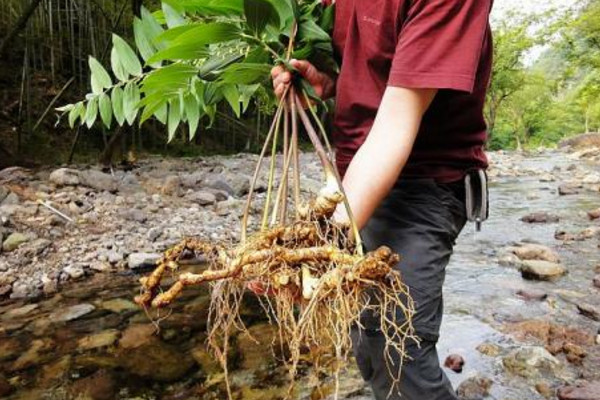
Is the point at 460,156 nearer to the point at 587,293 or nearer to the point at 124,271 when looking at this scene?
the point at 587,293

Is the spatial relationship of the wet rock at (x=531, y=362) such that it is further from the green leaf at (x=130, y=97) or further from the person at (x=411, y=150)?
the green leaf at (x=130, y=97)

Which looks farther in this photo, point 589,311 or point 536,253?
point 536,253

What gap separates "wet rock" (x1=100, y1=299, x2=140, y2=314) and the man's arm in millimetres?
3183

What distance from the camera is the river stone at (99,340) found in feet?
10.5

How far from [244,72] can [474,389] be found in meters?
2.10

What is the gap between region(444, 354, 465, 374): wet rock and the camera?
2842 millimetres

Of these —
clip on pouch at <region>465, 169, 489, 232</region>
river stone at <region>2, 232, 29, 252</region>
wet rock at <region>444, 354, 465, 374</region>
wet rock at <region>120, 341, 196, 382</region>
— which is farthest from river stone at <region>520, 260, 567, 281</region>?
river stone at <region>2, 232, 29, 252</region>

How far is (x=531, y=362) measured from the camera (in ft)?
9.29

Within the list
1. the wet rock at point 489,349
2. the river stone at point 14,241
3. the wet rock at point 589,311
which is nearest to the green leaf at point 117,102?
the wet rock at point 489,349

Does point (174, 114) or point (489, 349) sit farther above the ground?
point (174, 114)

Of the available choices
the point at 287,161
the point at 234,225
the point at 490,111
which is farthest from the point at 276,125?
the point at 490,111

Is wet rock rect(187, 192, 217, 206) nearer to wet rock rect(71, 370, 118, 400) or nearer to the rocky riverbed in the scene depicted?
the rocky riverbed

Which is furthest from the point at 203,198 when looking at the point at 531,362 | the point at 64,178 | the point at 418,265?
the point at 418,265

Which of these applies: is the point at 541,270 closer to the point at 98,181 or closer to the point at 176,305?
the point at 176,305
